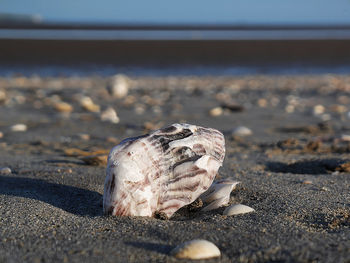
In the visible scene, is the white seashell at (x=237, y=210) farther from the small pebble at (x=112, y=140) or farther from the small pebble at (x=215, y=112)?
the small pebble at (x=215, y=112)

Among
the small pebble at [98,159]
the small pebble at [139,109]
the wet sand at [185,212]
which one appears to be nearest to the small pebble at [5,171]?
the wet sand at [185,212]

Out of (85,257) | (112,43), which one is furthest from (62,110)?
(112,43)

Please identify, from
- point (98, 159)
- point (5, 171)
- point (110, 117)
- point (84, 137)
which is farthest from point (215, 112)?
point (5, 171)

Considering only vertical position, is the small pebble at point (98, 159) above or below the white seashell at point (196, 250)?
below

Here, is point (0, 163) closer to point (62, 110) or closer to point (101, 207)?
point (101, 207)

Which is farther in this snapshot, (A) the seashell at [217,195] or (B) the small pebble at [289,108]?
A: (B) the small pebble at [289,108]

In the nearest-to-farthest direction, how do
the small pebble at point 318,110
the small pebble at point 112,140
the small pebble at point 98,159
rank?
the small pebble at point 98,159 < the small pebble at point 112,140 < the small pebble at point 318,110

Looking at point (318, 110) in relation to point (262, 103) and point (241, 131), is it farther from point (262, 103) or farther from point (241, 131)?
point (241, 131)
